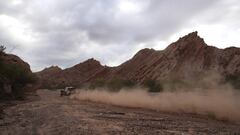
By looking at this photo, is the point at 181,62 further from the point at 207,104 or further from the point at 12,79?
the point at 207,104

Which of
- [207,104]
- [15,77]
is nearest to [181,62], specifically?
[15,77]

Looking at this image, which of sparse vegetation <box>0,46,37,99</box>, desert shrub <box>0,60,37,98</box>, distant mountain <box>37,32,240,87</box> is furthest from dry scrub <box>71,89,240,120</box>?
distant mountain <box>37,32,240,87</box>

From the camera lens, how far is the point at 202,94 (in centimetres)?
3709

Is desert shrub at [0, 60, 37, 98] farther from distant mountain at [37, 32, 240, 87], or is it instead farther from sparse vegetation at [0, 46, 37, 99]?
distant mountain at [37, 32, 240, 87]

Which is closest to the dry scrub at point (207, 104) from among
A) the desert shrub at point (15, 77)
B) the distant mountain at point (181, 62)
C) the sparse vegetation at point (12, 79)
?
the sparse vegetation at point (12, 79)

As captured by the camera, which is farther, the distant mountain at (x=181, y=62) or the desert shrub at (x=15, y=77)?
the distant mountain at (x=181, y=62)

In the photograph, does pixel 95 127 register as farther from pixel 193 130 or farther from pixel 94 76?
pixel 94 76

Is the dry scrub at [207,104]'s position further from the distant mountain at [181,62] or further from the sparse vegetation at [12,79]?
the distant mountain at [181,62]

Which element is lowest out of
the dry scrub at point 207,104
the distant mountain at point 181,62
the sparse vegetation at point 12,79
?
the dry scrub at point 207,104

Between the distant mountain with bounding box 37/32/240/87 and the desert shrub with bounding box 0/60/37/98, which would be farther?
the distant mountain with bounding box 37/32/240/87

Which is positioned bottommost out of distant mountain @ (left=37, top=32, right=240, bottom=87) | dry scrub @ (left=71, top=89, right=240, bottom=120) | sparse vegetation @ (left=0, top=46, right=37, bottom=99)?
dry scrub @ (left=71, top=89, right=240, bottom=120)

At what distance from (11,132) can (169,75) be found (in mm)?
77727

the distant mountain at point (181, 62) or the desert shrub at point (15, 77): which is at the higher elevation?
the distant mountain at point (181, 62)

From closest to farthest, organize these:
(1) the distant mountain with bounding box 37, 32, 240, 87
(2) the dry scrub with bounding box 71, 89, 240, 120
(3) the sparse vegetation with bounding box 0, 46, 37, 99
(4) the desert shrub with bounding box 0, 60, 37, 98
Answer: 1. (2) the dry scrub with bounding box 71, 89, 240, 120
2. (3) the sparse vegetation with bounding box 0, 46, 37, 99
3. (4) the desert shrub with bounding box 0, 60, 37, 98
4. (1) the distant mountain with bounding box 37, 32, 240, 87
